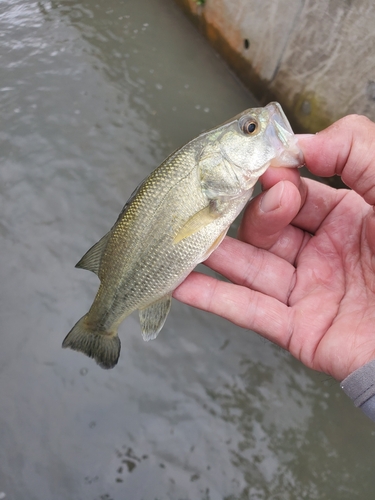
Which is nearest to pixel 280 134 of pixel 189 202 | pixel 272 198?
pixel 272 198

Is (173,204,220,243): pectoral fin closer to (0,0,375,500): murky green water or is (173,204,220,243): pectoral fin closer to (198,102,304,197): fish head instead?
(198,102,304,197): fish head

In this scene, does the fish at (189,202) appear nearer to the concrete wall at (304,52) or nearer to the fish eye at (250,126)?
the fish eye at (250,126)

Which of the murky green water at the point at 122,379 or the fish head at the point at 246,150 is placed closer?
the fish head at the point at 246,150

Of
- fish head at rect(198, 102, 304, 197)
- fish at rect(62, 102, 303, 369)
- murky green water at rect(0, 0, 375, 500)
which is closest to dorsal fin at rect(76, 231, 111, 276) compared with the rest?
fish at rect(62, 102, 303, 369)

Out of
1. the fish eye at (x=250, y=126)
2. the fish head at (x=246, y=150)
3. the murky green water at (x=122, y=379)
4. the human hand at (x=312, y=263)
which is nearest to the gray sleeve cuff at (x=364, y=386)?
the human hand at (x=312, y=263)

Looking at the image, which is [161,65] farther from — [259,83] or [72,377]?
[72,377]
